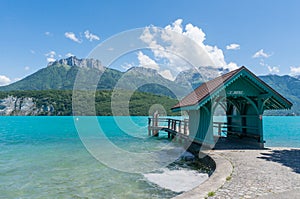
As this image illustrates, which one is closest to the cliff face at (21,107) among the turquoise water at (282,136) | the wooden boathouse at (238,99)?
the turquoise water at (282,136)

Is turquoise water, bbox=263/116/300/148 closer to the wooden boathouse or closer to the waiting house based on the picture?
the wooden boathouse

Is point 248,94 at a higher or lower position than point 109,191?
higher

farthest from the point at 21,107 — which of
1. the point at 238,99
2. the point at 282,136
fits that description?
the point at 238,99

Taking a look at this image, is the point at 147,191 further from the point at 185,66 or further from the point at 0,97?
the point at 0,97

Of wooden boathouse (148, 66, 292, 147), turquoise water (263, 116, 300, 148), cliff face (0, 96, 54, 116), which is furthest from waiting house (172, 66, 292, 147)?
cliff face (0, 96, 54, 116)

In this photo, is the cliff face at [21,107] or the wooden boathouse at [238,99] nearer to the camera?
the wooden boathouse at [238,99]

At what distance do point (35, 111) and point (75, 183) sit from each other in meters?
156

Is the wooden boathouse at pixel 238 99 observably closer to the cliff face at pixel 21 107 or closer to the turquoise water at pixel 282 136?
the turquoise water at pixel 282 136

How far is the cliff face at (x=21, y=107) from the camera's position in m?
144

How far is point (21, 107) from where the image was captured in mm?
147250

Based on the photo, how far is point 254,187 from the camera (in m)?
5.56

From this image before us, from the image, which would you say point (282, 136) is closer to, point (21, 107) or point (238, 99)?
point (238, 99)

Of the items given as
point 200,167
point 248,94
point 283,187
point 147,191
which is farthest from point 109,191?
point 248,94

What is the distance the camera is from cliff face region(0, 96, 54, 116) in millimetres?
143950
